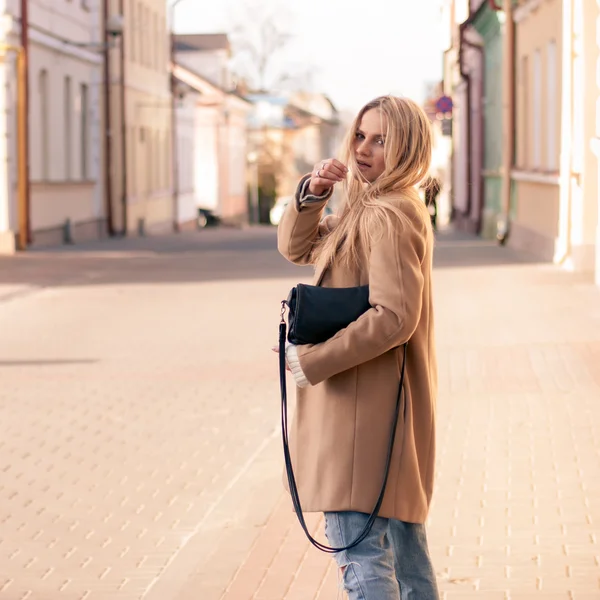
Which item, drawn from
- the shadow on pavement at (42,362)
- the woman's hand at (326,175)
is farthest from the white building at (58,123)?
the woman's hand at (326,175)

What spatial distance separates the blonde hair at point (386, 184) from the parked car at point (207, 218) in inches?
2378

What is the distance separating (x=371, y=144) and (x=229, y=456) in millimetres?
4523

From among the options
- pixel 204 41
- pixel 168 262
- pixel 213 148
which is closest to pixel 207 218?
pixel 213 148

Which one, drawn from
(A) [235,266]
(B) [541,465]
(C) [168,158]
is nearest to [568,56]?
(A) [235,266]

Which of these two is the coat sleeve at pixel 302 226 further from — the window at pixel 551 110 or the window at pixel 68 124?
the window at pixel 68 124

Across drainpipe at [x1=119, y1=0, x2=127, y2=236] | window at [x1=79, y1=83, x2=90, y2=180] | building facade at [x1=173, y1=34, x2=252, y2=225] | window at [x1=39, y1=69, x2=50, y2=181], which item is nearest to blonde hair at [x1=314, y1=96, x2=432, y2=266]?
window at [x1=39, y1=69, x2=50, y2=181]

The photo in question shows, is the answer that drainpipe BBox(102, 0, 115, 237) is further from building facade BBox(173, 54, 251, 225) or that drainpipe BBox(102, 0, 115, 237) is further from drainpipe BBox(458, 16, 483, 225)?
building facade BBox(173, 54, 251, 225)

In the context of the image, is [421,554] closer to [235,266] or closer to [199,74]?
[235,266]

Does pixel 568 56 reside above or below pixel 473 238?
above

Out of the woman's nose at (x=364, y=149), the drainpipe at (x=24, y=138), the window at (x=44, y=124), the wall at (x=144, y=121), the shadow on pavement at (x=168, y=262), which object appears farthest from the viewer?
the wall at (x=144, y=121)

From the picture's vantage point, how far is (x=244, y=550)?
18.6 ft

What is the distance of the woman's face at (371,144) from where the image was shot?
354 cm

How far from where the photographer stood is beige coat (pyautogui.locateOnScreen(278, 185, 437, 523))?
3469 millimetres

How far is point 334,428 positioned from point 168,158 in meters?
→ 47.9
